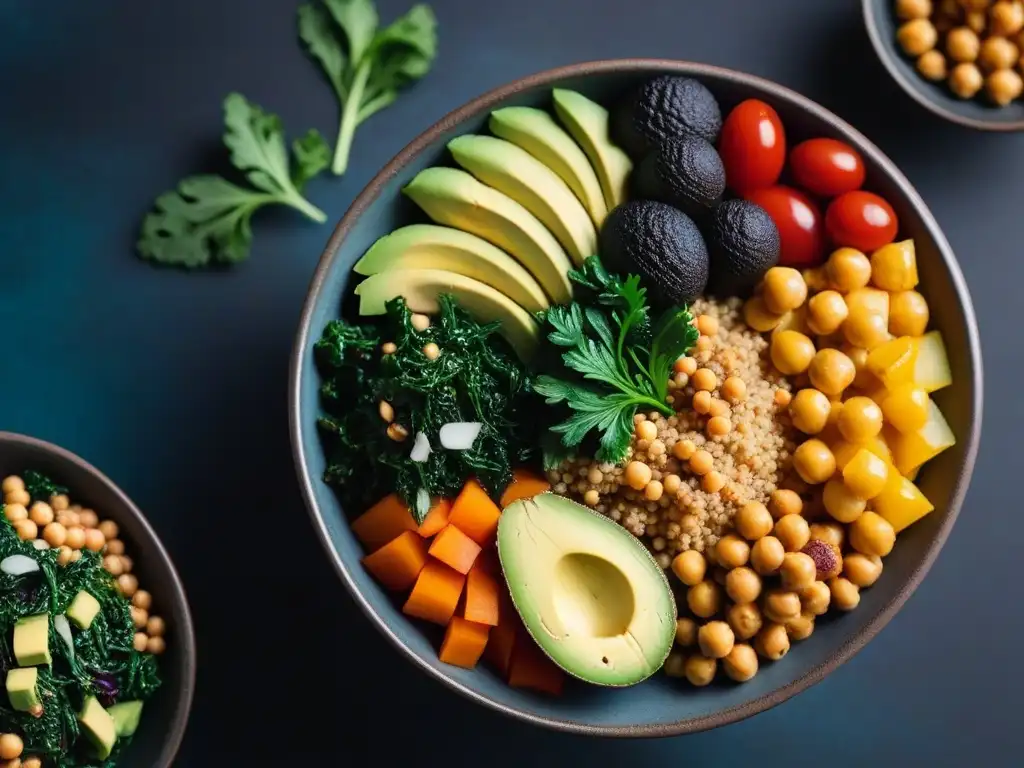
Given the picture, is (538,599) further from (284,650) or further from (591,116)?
(591,116)

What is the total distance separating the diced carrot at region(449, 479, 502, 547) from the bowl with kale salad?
631mm

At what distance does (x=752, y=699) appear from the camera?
209cm

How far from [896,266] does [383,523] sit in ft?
4.02

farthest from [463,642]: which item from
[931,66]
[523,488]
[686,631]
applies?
[931,66]

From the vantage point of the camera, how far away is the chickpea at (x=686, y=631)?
7.04 feet

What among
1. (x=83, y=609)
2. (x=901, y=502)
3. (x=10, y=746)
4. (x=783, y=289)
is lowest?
(x=10, y=746)

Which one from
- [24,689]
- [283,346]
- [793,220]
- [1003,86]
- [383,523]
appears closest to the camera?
[24,689]

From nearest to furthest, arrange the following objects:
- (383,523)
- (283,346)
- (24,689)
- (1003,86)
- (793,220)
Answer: (24,689) → (383,523) → (793,220) → (1003,86) → (283,346)

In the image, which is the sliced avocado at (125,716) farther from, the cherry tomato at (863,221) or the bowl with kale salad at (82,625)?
the cherry tomato at (863,221)

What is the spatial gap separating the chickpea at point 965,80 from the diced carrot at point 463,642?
1.68 metres

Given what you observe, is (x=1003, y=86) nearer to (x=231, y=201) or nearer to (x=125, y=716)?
(x=231, y=201)

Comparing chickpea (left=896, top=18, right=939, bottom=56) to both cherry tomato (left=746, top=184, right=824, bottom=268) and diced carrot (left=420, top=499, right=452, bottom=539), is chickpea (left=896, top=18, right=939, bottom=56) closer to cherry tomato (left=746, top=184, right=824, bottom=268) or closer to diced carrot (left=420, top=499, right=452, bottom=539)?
cherry tomato (left=746, top=184, right=824, bottom=268)

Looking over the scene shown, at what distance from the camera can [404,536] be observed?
208 centimetres

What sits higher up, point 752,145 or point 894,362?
point 752,145
